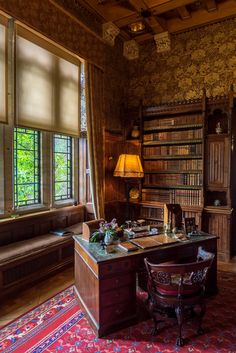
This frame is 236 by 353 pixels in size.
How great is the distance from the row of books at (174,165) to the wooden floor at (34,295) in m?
1.70

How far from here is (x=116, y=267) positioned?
228 centimetres

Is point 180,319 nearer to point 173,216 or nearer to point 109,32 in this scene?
Answer: point 173,216

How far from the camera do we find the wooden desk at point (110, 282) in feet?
7.31

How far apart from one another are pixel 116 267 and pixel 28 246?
5.00 ft

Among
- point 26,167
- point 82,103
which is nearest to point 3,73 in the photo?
point 26,167

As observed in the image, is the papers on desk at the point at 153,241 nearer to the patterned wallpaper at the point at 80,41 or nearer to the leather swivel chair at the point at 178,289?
the leather swivel chair at the point at 178,289

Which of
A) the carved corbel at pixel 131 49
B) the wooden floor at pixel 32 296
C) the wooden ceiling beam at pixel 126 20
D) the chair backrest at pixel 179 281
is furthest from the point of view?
the carved corbel at pixel 131 49

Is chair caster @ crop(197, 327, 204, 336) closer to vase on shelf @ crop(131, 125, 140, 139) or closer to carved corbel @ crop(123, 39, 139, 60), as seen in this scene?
vase on shelf @ crop(131, 125, 140, 139)

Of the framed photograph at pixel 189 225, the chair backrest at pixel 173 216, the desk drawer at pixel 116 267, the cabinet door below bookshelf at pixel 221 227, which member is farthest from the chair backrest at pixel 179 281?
the cabinet door below bookshelf at pixel 221 227

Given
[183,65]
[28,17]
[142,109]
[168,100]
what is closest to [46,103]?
[28,17]

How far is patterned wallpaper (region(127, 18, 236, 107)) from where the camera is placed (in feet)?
14.4

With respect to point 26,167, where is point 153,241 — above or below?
below

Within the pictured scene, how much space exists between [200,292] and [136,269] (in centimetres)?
60

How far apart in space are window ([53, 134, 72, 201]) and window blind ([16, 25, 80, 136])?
0.85 feet
